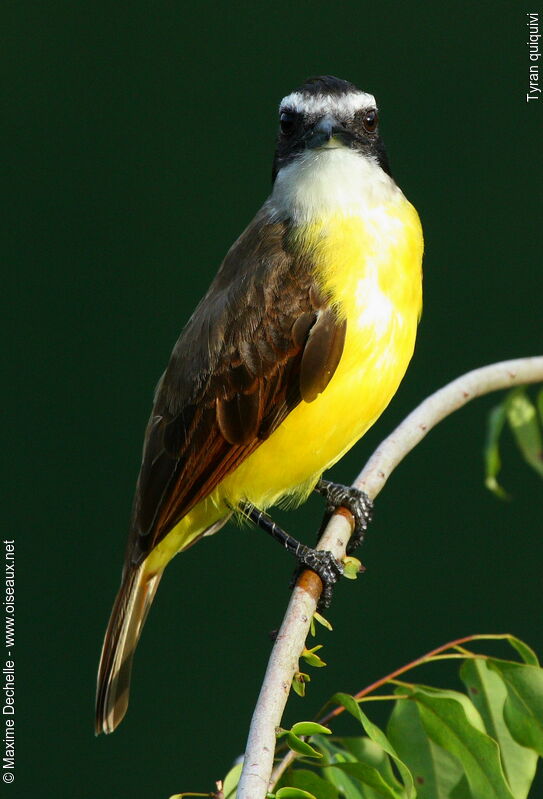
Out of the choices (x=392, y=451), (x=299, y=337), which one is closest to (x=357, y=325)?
(x=299, y=337)

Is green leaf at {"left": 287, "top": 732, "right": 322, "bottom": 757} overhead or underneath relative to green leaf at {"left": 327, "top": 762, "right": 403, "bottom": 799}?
overhead

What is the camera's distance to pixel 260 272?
2295 millimetres

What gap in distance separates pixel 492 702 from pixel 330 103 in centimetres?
133

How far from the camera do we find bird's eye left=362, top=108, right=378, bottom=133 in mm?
2387

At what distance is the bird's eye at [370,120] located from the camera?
239 cm

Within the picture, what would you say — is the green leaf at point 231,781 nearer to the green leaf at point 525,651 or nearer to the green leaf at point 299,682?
the green leaf at point 299,682

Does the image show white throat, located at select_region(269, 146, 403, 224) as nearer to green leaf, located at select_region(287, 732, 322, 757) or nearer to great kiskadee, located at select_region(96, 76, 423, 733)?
great kiskadee, located at select_region(96, 76, 423, 733)

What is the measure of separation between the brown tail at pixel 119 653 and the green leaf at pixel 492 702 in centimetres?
103

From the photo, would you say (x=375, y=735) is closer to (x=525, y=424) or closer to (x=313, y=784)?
(x=313, y=784)

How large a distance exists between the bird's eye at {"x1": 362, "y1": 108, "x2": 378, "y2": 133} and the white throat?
83 mm

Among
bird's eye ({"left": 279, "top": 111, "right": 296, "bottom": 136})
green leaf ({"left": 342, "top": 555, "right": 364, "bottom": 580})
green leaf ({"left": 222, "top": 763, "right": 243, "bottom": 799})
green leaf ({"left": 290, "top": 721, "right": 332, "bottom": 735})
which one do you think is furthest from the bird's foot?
bird's eye ({"left": 279, "top": 111, "right": 296, "bottom": 136})

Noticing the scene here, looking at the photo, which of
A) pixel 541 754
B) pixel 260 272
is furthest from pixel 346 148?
pixel 541 754

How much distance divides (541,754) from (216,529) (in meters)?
1.25

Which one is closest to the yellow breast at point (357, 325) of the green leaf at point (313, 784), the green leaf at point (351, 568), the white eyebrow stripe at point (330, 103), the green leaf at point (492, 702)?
the white eyebrow stripe at point (330, 103)
